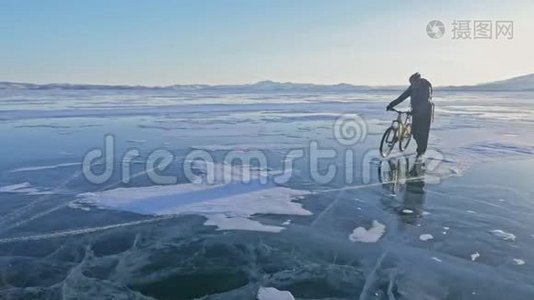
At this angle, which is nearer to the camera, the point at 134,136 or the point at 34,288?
the point at 34,288

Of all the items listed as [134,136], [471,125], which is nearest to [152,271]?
[134,136]

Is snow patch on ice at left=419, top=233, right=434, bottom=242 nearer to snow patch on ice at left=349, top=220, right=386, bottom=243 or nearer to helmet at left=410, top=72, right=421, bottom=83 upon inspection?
snow patch on ice at left=349, top=220, right=386, bottom=243

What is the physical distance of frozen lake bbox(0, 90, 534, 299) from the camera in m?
4.14

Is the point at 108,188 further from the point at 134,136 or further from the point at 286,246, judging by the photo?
the point at 134,136

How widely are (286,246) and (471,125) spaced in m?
16.5

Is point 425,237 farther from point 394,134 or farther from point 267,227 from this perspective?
point 394,134

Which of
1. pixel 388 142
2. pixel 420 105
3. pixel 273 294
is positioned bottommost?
pixel 273 294

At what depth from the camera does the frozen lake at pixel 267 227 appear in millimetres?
4145

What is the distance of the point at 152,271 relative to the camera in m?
4.38

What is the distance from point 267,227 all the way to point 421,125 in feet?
20.4

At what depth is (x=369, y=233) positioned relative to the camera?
5516 mm

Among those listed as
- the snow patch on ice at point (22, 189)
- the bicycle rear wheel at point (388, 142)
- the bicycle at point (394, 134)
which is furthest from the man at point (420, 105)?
the snow patch on ice at point (22, 189)

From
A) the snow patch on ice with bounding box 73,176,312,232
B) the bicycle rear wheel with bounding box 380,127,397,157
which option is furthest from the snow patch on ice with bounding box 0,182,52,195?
the bicycle rear wheel with bounding box 380,127,397,157

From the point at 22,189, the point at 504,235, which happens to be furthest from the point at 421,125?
the point at 22,189
